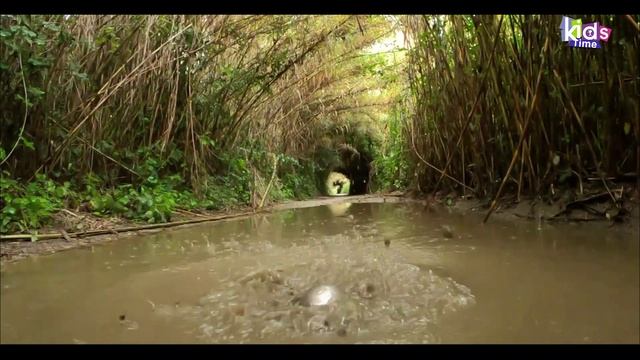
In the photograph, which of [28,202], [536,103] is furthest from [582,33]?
[28,202]

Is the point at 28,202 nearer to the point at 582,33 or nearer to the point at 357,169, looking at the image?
the point at 582,33

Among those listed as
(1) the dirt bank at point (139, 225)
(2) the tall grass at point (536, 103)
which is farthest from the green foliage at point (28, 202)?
(2) the tall grass at point (536, 103)

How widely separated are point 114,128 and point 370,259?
8.96 ft

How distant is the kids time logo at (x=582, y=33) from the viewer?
2.30m

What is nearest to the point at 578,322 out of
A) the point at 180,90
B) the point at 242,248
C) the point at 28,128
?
the point at 242,248

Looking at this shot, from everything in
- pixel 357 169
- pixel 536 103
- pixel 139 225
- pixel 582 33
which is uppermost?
pixel 582 33

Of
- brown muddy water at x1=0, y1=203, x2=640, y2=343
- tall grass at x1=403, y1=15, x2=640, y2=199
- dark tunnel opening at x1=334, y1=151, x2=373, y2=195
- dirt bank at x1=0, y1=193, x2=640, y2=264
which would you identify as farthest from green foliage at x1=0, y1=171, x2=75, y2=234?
dark tunnel opening at x1=334, y1=151, x2=373, y2=195

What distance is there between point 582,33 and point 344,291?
6.48 feet

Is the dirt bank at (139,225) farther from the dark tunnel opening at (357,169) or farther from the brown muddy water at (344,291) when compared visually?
the dark tunnel opening at (357,169)

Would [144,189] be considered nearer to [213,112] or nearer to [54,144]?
[54,144]

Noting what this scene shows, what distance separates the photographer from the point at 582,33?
2354mm

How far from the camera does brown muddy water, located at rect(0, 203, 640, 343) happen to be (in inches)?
43.8

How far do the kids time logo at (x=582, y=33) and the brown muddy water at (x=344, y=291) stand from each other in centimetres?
95

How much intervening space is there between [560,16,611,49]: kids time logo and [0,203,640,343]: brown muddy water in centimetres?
95
